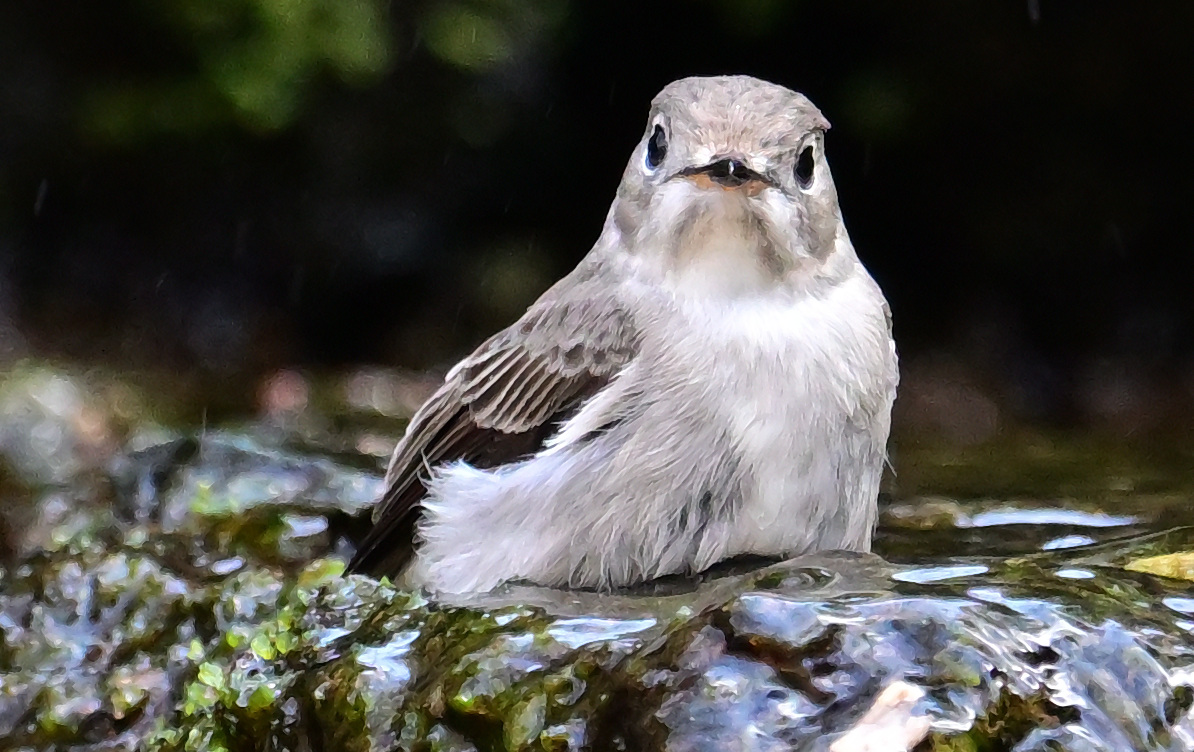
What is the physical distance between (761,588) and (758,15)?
4.66 meters

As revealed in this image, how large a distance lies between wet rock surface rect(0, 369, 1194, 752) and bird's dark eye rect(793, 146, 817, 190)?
0.94 metres

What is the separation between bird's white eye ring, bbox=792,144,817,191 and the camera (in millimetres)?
3408

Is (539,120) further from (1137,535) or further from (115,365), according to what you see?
(1137,535)

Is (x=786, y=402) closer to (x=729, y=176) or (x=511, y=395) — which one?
(x=729, y=176)

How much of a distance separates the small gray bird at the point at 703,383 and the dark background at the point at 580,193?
3.61 meters

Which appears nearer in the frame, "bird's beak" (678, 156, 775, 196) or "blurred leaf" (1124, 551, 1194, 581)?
"bird's beak" (678, 156, 775, 196)

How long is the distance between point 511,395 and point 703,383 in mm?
676

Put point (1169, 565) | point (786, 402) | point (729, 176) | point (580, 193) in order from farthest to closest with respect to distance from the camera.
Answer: point (580, 193)
point (1169, 565)
point (786, 402)
point (729, 176)

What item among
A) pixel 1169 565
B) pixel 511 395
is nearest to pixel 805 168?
pixel 511 395

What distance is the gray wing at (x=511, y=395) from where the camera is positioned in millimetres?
3512

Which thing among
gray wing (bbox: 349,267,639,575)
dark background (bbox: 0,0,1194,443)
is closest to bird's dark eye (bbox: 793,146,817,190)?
gray wing (bbox: 349,267,639,575)

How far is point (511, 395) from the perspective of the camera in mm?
3732

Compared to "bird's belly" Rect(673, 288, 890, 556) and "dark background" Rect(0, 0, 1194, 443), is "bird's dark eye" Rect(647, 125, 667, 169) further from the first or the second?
"dark background" Rect(0, 0, 1194, 443)

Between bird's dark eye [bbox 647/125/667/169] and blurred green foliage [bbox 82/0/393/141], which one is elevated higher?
blurred green foliage [bbox 82/0/393/141]
